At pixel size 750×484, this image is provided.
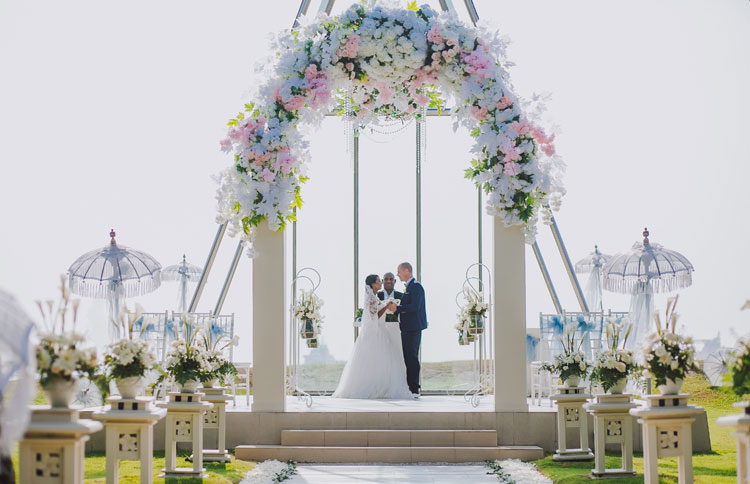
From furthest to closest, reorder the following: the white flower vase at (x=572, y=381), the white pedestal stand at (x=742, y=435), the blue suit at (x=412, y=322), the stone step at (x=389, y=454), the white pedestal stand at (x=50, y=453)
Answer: the blue suit at (x=412, y=322) → the stone step at (x=389, y=454) → the white flower vase at (x=572, y=381) → the white pedestal stand at (x=50, y=453) → the white pedestal stand at (x=742, y=435)

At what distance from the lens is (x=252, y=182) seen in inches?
358

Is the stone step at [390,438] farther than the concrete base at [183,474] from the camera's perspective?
Yes

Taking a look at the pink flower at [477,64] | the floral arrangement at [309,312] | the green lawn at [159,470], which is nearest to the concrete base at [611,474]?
the green lawn at [159,470]

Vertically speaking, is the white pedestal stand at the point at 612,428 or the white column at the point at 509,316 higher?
the white column at the point at 509,316

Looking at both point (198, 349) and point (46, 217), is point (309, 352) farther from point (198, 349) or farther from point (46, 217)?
point (198, 349)

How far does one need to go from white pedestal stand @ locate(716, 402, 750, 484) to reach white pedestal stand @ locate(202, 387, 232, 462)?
489 cm

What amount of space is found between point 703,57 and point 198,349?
12.0m

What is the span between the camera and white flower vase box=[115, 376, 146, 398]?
241 inches

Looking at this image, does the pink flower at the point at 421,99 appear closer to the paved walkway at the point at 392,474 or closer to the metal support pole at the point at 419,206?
the paved walkway at the point at 392,474

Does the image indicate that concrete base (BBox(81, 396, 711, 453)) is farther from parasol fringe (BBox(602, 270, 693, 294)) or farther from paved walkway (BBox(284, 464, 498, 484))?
parasol fringe (BBox(602, 270, 693, 294))

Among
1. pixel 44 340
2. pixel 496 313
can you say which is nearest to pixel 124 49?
pixel 496 313

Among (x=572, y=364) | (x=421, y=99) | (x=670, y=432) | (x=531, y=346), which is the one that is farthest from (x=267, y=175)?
(x=531, y=346)

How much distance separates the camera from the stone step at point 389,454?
8.77 meters

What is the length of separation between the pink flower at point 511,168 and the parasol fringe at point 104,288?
5044 mm
